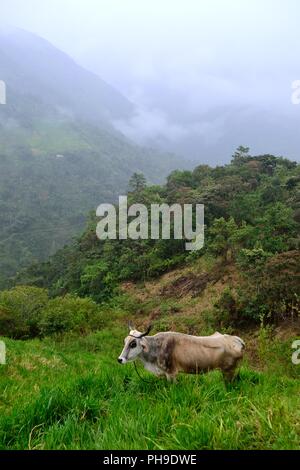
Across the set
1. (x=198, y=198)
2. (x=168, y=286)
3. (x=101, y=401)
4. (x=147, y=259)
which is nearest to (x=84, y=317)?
(x=168, y=286)

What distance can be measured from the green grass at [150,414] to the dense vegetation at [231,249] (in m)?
9.97

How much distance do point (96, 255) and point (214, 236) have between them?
12166 millimetres

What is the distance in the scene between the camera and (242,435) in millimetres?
4641

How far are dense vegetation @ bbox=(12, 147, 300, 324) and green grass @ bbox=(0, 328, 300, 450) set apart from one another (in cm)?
997

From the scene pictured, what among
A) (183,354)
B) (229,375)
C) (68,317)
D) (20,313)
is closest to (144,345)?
(183,354)

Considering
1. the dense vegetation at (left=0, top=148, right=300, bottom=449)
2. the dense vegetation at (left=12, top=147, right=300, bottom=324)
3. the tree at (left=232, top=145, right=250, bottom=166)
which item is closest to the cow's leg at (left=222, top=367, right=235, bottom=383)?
the dense vegetation at (left=0, top=148, right=300, bottom=449)

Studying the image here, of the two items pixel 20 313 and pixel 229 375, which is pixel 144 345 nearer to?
pixel 229 375

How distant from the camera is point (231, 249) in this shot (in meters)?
28.5

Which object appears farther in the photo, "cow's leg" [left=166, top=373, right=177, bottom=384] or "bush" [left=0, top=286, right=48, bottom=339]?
"bush" [left=0, top=286, right=48, bottom=339]

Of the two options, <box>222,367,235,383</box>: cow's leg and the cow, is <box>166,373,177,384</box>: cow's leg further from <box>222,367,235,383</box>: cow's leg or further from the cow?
<box>222,367,235,383</box>: cow's leg

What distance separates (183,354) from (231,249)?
21.9 meters

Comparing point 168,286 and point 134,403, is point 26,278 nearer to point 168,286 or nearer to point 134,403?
point 168,286

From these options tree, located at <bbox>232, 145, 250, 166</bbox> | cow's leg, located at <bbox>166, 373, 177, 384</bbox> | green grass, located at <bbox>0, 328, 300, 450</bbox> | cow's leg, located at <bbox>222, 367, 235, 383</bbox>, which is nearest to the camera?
green grass, located at <bbox>0, 328, 300, 450</bbox>

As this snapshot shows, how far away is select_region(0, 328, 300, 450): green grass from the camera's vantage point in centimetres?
462
